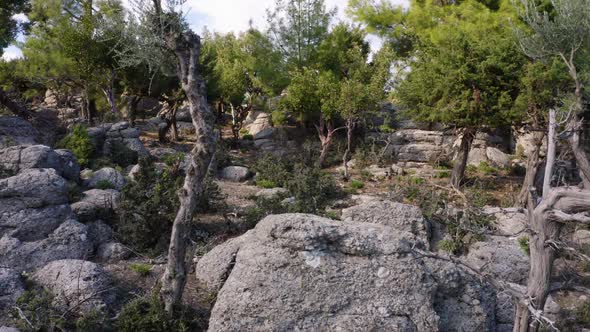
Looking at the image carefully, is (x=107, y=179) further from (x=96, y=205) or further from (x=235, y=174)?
(x=235, y=174)

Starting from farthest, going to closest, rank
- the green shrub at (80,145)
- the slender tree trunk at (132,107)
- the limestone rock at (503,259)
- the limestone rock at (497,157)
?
the slender tree trunk at (132,107) < the limestone rock at (497,157) < the green shrub at (80,145) < the limestone rock at (503,259)

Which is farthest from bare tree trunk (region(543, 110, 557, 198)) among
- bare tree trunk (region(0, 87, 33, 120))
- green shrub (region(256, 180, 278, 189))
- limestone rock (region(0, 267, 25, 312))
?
bare tree trunk (region(0, 87, 33, 120))

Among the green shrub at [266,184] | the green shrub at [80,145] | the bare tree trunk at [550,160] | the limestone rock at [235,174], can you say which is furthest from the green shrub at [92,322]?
the limestone rock at [235,174]

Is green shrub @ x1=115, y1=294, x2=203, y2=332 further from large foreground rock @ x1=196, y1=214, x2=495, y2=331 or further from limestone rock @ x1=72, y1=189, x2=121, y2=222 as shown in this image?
limestone rock @ x1=72, y1=189, x2=121, y2=222

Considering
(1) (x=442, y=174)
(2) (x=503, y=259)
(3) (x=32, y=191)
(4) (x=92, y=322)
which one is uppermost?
(3) (x=32, y=191)

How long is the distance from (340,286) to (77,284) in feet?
16.3

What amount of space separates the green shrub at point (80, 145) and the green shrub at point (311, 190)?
8.58m

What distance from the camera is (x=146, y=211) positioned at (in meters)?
12.7

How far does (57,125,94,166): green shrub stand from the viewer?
20295mm

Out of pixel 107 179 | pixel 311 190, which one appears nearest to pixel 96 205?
pixel 107 179

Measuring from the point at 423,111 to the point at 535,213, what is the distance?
14665 mm

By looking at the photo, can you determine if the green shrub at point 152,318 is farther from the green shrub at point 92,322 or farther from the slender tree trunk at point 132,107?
the slender tree trunk at point 132,107

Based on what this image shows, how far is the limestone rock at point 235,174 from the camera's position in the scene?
2225cm

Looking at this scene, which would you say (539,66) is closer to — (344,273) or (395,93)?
(395,93)
